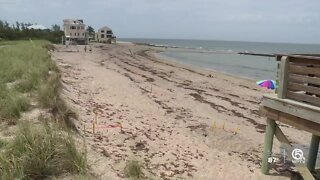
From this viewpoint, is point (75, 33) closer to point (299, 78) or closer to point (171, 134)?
point (171, 134)

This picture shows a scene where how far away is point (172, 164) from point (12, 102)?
4163mm

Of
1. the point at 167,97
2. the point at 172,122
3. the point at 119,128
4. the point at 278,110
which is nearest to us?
the point at 278,110

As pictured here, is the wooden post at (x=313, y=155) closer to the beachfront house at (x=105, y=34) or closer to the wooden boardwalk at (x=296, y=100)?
the wooden boardwalk at (x=296, y=100)

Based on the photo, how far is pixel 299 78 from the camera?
7.36 meters

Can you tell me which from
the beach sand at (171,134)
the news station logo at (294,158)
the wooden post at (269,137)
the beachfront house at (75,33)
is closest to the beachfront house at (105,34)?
the beachfront house at (75,33)

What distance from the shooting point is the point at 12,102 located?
932cm

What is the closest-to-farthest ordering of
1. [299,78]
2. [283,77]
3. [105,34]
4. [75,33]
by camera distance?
[299,78], [283,77], [75,33], [105,34]

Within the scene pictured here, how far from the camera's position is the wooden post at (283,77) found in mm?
7594

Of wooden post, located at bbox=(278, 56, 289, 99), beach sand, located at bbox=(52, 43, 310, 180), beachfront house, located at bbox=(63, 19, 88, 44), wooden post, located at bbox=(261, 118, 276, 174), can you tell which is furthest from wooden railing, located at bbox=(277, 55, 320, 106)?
beachfront house, located at bbox=(63, 19, 88, 44)

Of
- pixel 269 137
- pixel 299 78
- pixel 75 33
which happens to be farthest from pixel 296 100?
pixel 75 33

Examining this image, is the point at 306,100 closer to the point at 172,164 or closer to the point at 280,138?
the point at 280,138

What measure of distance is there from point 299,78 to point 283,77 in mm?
345

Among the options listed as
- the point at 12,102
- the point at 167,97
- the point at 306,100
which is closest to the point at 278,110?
the point at 306,100

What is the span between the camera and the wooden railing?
22.8 feet
